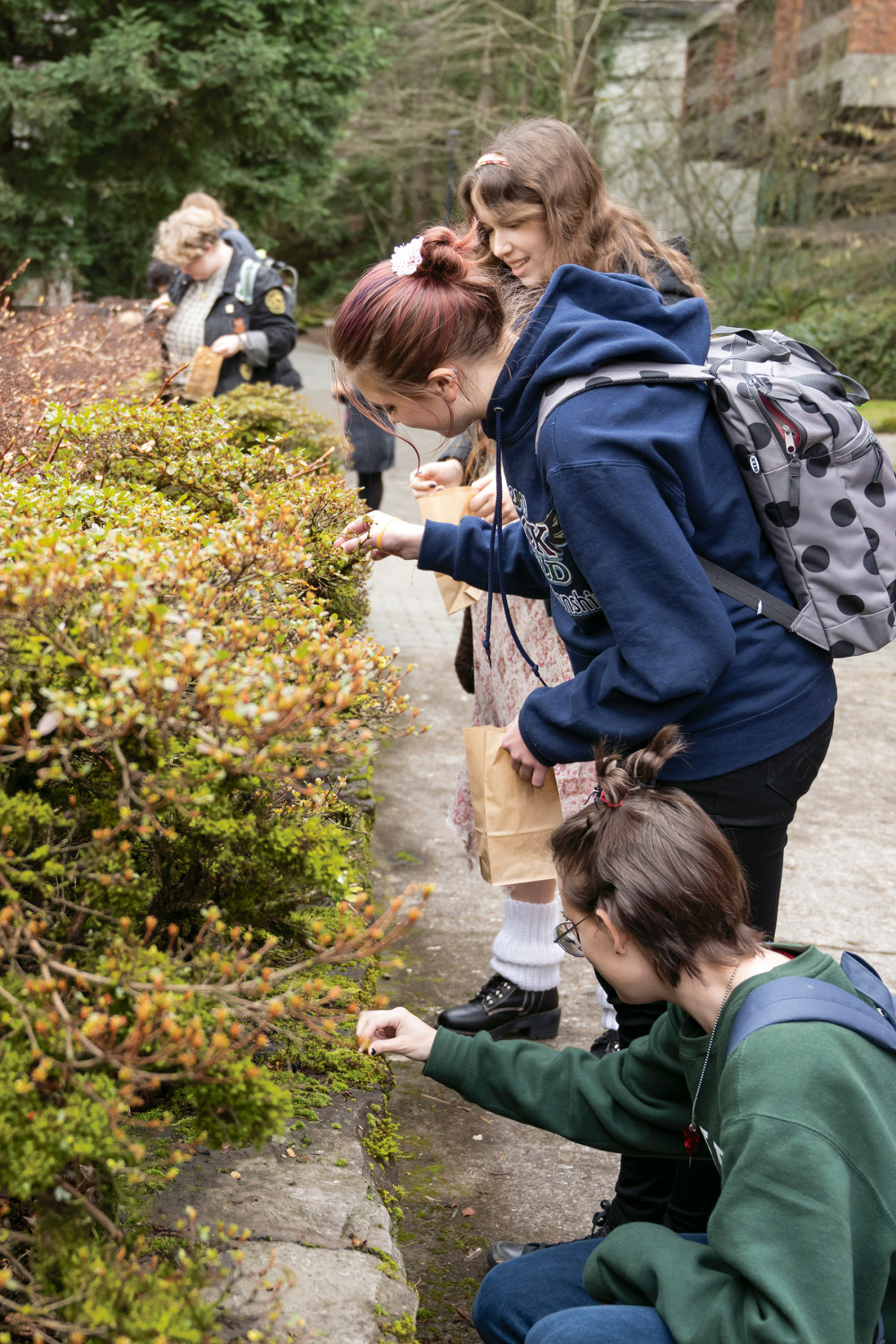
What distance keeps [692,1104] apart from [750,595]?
2.72 ft

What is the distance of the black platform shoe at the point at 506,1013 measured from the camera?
3.09 metres

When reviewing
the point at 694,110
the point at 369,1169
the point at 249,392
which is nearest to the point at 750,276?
the point at 694,110

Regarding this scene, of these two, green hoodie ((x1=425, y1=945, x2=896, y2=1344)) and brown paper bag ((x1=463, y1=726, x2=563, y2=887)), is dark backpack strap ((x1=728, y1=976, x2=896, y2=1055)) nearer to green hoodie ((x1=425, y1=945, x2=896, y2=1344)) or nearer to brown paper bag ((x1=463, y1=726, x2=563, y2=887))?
green hoodie ((x1=425, y1=945, x2=896, y2=1344))

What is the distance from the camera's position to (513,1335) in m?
1.90

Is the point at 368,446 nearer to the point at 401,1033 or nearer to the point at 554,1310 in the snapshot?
the point at 401,1033

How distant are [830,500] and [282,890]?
106 centimetres

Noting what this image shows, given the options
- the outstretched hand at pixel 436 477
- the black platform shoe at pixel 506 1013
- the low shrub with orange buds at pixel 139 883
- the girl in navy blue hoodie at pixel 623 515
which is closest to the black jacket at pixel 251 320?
the outstretched hand at pixel 436 477

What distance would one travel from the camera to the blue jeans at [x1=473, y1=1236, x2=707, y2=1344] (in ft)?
5.44

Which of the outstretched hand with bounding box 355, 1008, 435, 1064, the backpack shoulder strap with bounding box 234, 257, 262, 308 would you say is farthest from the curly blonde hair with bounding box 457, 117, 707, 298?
the backpack shoulder strap with bounding box 234, 257, 262, 308

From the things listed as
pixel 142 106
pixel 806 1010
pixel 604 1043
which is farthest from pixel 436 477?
pixel 142 106

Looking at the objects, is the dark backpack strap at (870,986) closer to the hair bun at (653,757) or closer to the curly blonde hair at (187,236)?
the hair bun at (653,757)

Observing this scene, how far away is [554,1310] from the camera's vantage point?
1.89 meters

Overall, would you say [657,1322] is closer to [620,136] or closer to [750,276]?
[750,276]

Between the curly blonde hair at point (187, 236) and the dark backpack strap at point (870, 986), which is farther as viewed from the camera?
the curly blonde hair at point (187, 236)
